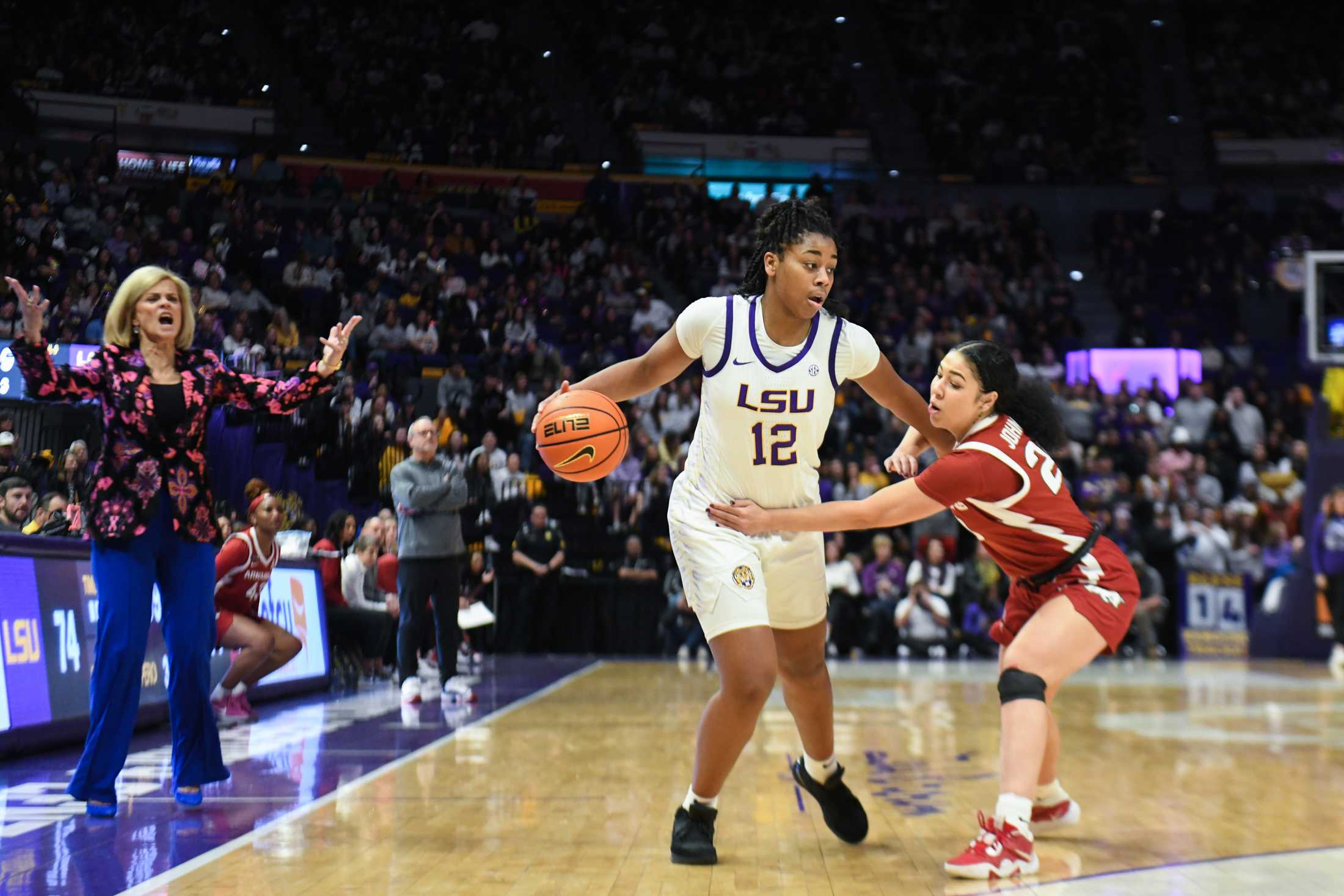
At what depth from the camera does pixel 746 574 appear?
420 cm

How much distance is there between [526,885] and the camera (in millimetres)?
3826

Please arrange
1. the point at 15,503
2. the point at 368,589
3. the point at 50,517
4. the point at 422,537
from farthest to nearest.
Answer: the point at 368,589 → the point at 422,537 → the point at 50,517 → the point at 15,503

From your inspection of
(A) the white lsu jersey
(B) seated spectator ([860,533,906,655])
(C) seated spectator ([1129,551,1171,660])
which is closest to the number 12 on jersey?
(A) the white lsu jersey

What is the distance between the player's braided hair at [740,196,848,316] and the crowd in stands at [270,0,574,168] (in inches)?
775

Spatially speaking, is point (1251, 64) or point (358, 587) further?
point (1251, 64)

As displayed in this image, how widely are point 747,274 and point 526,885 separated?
2.09 metres

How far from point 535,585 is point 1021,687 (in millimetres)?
11187

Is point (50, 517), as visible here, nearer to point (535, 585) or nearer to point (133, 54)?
point (535, 585)

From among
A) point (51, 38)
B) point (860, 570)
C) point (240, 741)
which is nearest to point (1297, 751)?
point (240, 741)

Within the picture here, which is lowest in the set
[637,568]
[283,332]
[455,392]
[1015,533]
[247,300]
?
[637,568]

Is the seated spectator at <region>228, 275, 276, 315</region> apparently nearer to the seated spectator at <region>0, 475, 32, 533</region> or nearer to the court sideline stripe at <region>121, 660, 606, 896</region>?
the seated spectator at <region>0, 475, 32, 533</region>

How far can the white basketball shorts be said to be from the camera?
4.16 m

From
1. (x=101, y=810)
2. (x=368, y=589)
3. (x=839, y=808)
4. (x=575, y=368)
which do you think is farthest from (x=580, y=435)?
(x=575, y=368)

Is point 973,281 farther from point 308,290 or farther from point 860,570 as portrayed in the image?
point 308,290
